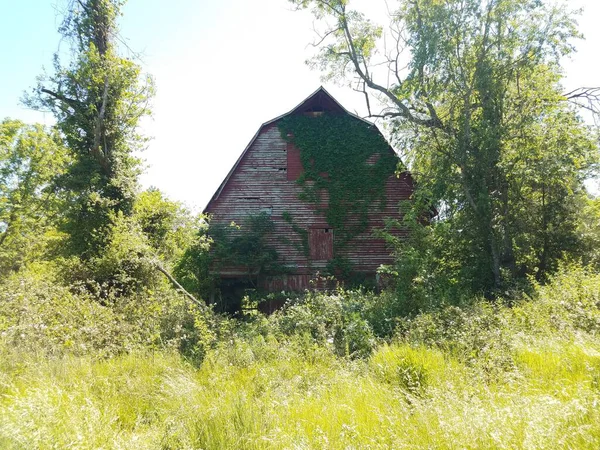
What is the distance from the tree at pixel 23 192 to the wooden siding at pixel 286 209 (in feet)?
55.3

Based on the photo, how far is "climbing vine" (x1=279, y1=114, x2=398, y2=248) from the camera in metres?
16.6

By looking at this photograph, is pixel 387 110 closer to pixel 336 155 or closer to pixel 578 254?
pixel 336 155

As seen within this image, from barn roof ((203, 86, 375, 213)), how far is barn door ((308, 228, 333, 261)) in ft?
15.7

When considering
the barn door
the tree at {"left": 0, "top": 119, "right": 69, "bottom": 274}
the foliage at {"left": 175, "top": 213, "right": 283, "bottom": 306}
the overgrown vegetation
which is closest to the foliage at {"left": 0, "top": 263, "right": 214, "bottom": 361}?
the overgrown vegetation

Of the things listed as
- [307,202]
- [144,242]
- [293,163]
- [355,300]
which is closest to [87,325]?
[144,242]

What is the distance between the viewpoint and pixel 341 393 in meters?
4.27

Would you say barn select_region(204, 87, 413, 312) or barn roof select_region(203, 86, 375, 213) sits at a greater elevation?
barn roof select_region(203, 86, 375, 213)

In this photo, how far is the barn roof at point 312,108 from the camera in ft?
55.3

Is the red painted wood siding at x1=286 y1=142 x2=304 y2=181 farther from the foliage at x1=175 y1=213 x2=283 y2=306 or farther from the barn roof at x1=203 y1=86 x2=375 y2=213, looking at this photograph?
the foliage at x1=175 y1=213 x2=283 y2=306

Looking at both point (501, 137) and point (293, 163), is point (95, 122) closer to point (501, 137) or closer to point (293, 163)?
point (293, 163)

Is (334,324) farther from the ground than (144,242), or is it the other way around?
(144,242)

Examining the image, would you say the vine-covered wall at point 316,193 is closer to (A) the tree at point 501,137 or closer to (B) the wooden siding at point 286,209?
(B) the wooden siding at point 286,209

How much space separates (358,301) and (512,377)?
586cm

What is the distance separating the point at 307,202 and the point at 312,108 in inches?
193
